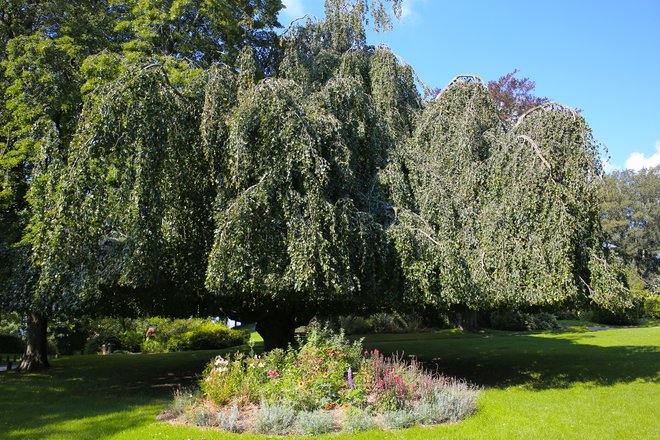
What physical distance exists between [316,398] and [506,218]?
178 inches

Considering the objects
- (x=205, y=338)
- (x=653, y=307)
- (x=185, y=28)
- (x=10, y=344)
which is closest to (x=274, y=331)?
(x=185, y=28)

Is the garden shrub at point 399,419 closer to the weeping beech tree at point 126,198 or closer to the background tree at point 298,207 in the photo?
the background tree at point 298,207

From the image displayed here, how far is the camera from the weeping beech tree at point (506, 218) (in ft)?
24.7

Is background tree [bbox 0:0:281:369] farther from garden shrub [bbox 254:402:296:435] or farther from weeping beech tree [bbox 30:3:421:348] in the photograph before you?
Result: garden shrub [bbox 254:402:296:435]

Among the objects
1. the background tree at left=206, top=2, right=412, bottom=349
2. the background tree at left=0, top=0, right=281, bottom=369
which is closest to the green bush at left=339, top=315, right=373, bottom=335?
the background tree at left=0, top=0, right=281, bottom=369

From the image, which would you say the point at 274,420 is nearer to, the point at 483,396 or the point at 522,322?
the point at 483,396

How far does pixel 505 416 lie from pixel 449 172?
4.72 m

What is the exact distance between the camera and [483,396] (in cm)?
782

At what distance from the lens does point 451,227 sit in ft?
27.3

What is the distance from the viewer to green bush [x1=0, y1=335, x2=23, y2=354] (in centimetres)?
1669

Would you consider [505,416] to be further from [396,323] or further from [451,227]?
[396,323]

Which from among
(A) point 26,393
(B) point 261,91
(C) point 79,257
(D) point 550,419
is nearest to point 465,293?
(D) point 550,419

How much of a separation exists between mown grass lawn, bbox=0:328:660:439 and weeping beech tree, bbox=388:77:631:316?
1690mm

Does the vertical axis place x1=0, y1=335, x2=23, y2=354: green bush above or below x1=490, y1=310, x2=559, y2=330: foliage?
above
